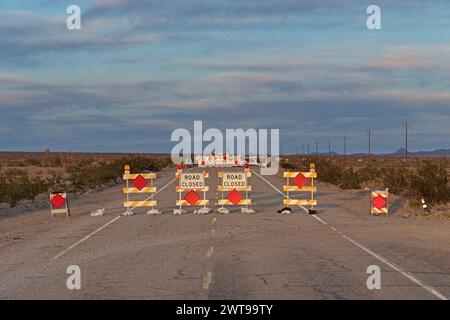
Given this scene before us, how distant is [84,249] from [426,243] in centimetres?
841

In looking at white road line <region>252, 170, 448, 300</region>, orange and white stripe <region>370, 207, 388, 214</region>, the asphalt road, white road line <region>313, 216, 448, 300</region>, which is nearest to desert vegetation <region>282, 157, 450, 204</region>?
orange and white stripe <region>370, 207, 388, 214</region>

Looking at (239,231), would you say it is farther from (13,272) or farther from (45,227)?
(13,272)

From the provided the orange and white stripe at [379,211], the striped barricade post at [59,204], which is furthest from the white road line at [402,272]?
the striped barricade post at [59,204]

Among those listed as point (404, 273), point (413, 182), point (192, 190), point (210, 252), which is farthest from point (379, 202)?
point (404, 273)

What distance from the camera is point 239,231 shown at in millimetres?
22000

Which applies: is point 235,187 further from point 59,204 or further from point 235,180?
point 59,204

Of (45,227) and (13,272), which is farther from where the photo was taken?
(45,227)

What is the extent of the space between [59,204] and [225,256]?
1343 cm

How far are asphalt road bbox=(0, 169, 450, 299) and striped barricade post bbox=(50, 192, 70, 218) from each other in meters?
0.61

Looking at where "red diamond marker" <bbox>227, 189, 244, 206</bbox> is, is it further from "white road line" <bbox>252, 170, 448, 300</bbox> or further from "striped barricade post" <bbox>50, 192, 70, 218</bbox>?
"white road line" <bbox>252, 170, 448, 300</bbox>

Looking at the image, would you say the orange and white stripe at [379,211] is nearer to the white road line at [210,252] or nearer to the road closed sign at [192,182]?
the road closed sign at [192,182]
